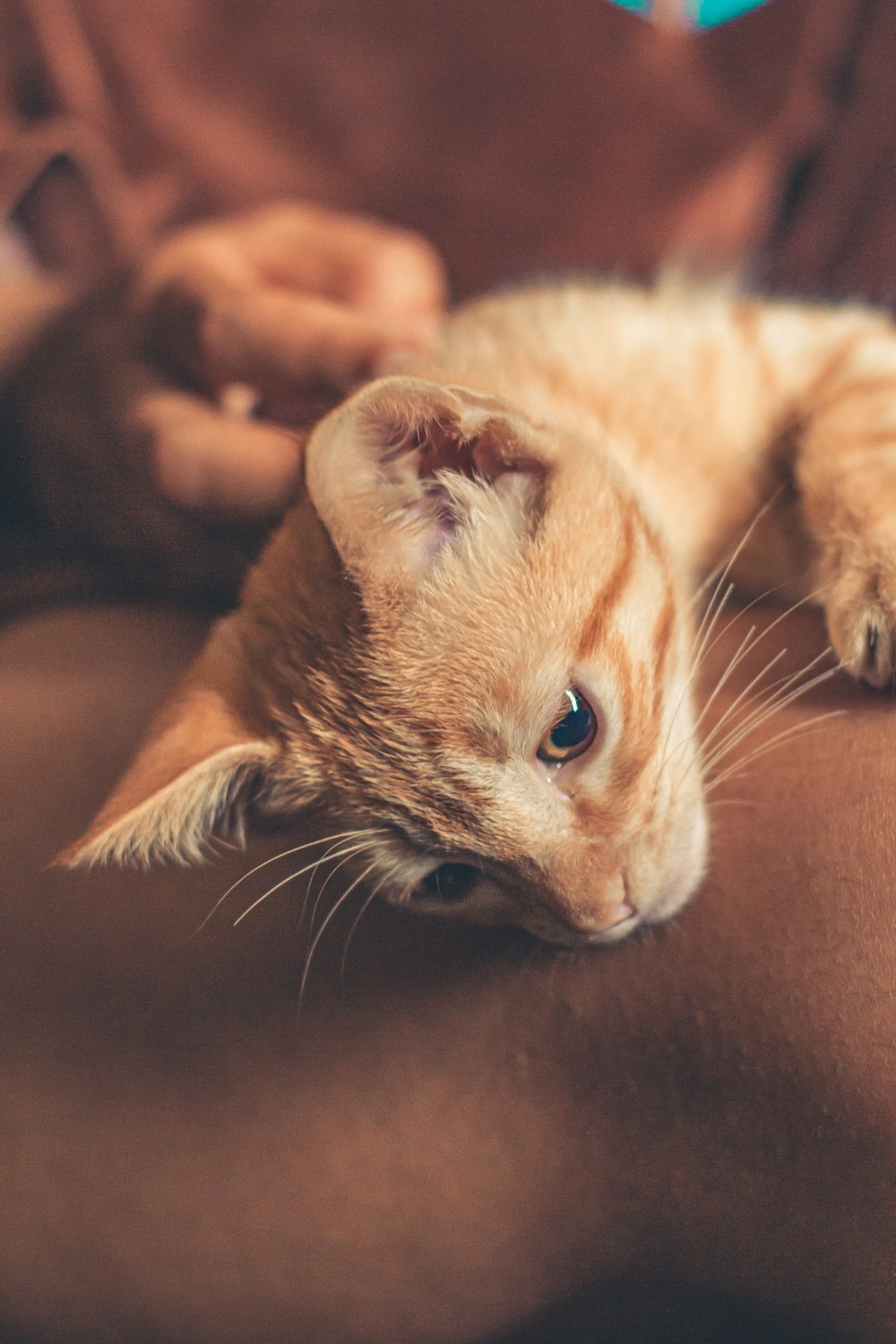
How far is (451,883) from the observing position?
895 millimetres

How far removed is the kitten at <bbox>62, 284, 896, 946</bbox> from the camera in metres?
0.79

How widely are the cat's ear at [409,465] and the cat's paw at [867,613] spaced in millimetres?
308

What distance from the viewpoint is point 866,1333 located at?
0.70 m

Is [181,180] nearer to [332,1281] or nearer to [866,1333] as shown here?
[332,1281]

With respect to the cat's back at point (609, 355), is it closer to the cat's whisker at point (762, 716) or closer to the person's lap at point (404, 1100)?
the cat's whisker at point (762, 716)

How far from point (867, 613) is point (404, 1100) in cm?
59

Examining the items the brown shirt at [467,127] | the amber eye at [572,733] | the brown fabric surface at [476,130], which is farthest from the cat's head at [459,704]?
the brown shirt at [467,127]

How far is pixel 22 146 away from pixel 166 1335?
1.85 meters

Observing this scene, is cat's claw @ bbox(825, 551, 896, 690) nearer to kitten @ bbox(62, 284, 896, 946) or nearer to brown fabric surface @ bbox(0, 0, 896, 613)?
kitten @ bbox(62, 284, 896, 946)

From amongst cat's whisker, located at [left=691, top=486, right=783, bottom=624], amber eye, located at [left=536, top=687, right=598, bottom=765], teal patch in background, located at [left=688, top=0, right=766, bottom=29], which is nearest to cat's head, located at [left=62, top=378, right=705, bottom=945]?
amber eye, located at [left=536, top=687, right=598, bottom=765]

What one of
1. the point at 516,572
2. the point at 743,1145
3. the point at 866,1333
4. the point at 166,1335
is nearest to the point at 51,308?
the point at 516,572

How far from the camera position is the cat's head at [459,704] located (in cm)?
79

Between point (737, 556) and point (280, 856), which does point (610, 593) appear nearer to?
point (737, 556)

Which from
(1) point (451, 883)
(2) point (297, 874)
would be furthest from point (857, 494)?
(2) point (297, 874)
